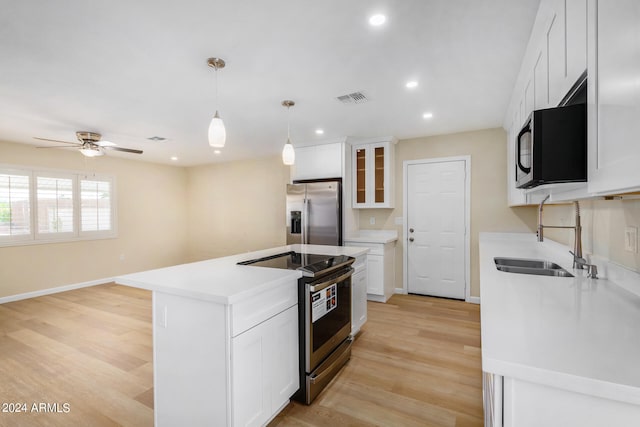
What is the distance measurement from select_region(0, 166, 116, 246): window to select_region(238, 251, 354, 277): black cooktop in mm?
4712

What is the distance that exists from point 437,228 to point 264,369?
3490 mm

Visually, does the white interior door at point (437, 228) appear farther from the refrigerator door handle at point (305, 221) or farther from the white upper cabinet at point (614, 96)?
the white upper cabinet at point (614, 96)

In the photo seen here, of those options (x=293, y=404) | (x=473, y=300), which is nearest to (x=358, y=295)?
(x=293, y=404)

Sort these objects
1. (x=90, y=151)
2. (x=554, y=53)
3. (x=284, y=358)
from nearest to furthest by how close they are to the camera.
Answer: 1. (x=554, y=53)
2. (x=284, y=358)
3. (x=90, y=151)

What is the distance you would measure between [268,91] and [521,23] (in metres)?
1.98

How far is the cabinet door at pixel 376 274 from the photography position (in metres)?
4.20

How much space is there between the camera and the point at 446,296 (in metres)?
4.36

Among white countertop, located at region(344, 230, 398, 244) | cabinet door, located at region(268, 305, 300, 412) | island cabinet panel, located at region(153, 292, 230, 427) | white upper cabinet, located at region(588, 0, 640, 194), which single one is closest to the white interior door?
white countertop, located at region(344, 230, 398, 244)

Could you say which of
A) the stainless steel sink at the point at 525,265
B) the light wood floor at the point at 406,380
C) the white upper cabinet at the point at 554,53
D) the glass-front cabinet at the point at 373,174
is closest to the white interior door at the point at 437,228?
the glass-front cabinet at the point at 373,174

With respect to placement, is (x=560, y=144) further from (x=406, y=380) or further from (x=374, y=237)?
(x=374, y=237)

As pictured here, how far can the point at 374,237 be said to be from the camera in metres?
4.62

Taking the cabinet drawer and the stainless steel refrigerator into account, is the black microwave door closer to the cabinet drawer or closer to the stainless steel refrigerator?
the cabinet drawer

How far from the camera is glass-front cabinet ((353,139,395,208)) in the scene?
4512mm

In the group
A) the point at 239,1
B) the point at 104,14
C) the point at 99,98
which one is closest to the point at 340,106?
the point at 239,1
